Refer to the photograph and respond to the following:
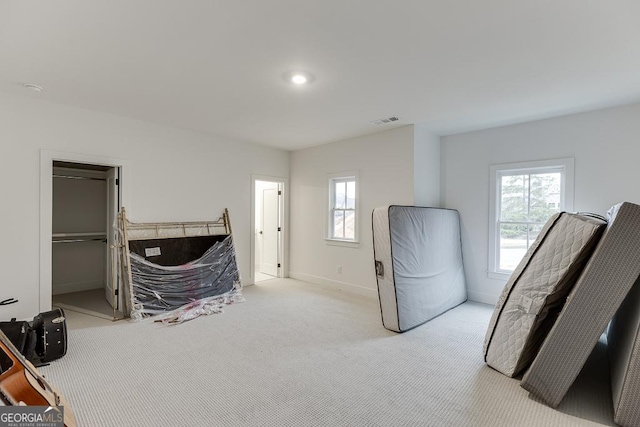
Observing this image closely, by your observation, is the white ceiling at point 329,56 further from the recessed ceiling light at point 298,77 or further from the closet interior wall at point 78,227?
the closet interior wall at point 78,227

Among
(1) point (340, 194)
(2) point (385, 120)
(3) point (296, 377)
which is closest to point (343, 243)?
(1) point (340, 194)

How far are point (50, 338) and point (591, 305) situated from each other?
4251mm

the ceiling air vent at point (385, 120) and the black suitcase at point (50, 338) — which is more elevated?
the ceiling air vent at point (385, 120)

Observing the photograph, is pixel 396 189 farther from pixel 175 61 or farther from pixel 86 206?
pixel 86 206

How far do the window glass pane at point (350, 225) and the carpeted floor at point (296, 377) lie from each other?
1674 mm

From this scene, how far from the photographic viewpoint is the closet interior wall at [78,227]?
495 centimetres

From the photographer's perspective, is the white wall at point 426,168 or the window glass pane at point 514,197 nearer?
the window glass pane at point 514,197

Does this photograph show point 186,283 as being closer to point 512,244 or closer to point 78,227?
point 78,227

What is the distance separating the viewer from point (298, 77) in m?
2.79

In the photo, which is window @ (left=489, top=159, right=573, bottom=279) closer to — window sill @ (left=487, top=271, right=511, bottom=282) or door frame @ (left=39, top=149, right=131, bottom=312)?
window sill @ (left=487, top=271, right=511, bottom=282)

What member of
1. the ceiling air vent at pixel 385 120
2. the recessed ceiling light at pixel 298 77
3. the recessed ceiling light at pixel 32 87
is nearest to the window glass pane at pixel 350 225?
the ceiling air vent at pixel 385 120

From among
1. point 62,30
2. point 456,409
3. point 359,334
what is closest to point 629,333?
point 456,409

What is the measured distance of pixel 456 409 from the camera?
207 centimetres

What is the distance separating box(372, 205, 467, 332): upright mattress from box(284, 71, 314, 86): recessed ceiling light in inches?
63.1
